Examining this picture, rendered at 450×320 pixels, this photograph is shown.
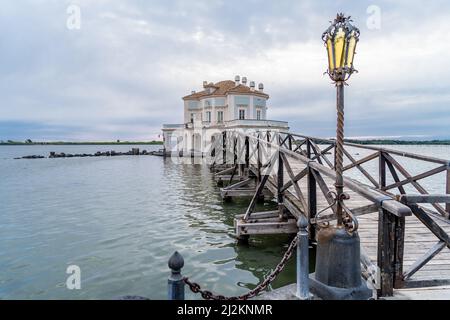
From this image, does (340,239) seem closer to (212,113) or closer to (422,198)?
(422,198)

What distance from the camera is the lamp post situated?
3389 mm

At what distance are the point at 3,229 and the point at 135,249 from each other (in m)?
6.06

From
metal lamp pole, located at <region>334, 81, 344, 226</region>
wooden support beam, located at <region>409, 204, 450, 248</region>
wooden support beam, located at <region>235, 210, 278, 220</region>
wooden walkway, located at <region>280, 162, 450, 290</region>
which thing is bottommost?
wooden support beam, located at <region>235, 210, 278, 220</region>

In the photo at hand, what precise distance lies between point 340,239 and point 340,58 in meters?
2.21

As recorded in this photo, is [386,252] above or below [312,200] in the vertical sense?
below

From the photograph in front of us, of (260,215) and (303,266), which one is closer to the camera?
(303,266)

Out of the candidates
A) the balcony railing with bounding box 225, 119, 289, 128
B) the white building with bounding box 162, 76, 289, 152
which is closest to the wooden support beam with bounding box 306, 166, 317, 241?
the balcony railing with bounding box 225, 119, 289, 128

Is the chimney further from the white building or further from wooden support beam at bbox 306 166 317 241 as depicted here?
wooden support beam at bbox 306 166 317 241

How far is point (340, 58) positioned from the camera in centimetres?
367

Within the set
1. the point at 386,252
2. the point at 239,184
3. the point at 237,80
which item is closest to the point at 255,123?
the point at 237,80

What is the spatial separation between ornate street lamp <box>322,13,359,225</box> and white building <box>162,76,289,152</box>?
40184mm

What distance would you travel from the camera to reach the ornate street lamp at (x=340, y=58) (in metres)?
3.58
